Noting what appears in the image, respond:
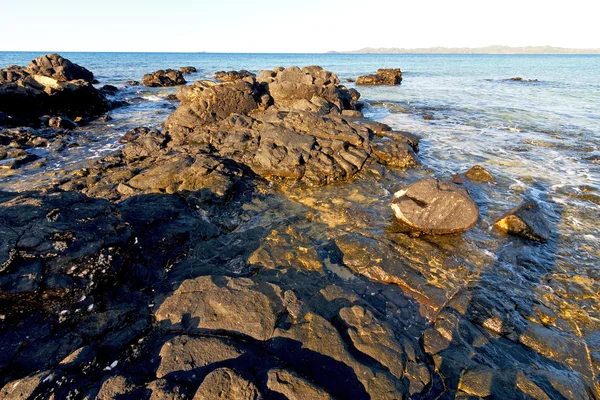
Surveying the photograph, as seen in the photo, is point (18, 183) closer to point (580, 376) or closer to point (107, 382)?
point (107, 382)

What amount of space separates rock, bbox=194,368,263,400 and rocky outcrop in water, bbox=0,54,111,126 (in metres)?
23.3

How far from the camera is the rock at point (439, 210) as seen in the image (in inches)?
332

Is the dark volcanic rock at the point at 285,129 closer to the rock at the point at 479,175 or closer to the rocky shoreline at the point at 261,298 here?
the rocky shoreline at the point at 261,298

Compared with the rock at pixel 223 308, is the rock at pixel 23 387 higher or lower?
higher

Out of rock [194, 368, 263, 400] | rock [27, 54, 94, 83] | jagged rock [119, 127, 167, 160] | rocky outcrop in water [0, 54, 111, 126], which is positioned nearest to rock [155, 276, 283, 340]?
rock [194, 368, 263, 400]

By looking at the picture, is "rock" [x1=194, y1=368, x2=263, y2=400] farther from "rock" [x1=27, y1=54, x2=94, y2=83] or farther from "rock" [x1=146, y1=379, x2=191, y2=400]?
"rock" [x1=27, y1=54, x2=94, y2=83]

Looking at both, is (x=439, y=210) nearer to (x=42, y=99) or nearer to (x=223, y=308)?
(x=223, y=308)

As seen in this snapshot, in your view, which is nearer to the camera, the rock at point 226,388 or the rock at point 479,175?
the rock at point 226,388

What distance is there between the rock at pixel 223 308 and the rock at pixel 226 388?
979 mm

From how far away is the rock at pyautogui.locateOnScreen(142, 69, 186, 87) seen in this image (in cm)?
4059

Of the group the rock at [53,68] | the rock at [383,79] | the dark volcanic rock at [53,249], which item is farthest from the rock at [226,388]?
the rock at [383,79]

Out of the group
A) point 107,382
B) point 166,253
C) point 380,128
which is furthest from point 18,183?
point 380,128

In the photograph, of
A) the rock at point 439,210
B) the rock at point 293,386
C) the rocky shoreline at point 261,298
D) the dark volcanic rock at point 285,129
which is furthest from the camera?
the dark volcanic rock at point 285,129

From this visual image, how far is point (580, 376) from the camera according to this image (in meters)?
4.86
